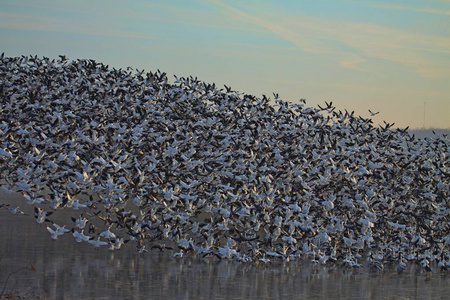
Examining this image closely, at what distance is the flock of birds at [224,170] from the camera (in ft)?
68.3

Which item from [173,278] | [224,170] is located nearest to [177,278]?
[173,278]

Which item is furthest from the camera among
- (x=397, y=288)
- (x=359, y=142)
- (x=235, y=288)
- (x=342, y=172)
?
(x=359, y=142)

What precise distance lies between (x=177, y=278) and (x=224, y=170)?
15.9ft

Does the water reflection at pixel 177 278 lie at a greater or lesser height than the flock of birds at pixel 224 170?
lesser

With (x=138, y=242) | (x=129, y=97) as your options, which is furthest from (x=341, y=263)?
(x=129, y=97)

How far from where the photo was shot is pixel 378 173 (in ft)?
75.6

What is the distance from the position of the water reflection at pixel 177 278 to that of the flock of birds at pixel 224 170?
66 centimetres

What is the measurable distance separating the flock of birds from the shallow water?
661mm

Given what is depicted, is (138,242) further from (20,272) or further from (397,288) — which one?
(397,288)

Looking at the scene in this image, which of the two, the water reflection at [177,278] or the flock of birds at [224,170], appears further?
the flock of birds at [224,170]

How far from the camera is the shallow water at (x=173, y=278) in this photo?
639 inches

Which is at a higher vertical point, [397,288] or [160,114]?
[160,114]

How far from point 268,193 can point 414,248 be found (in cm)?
505

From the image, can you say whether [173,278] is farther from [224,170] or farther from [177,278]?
[224,170]
